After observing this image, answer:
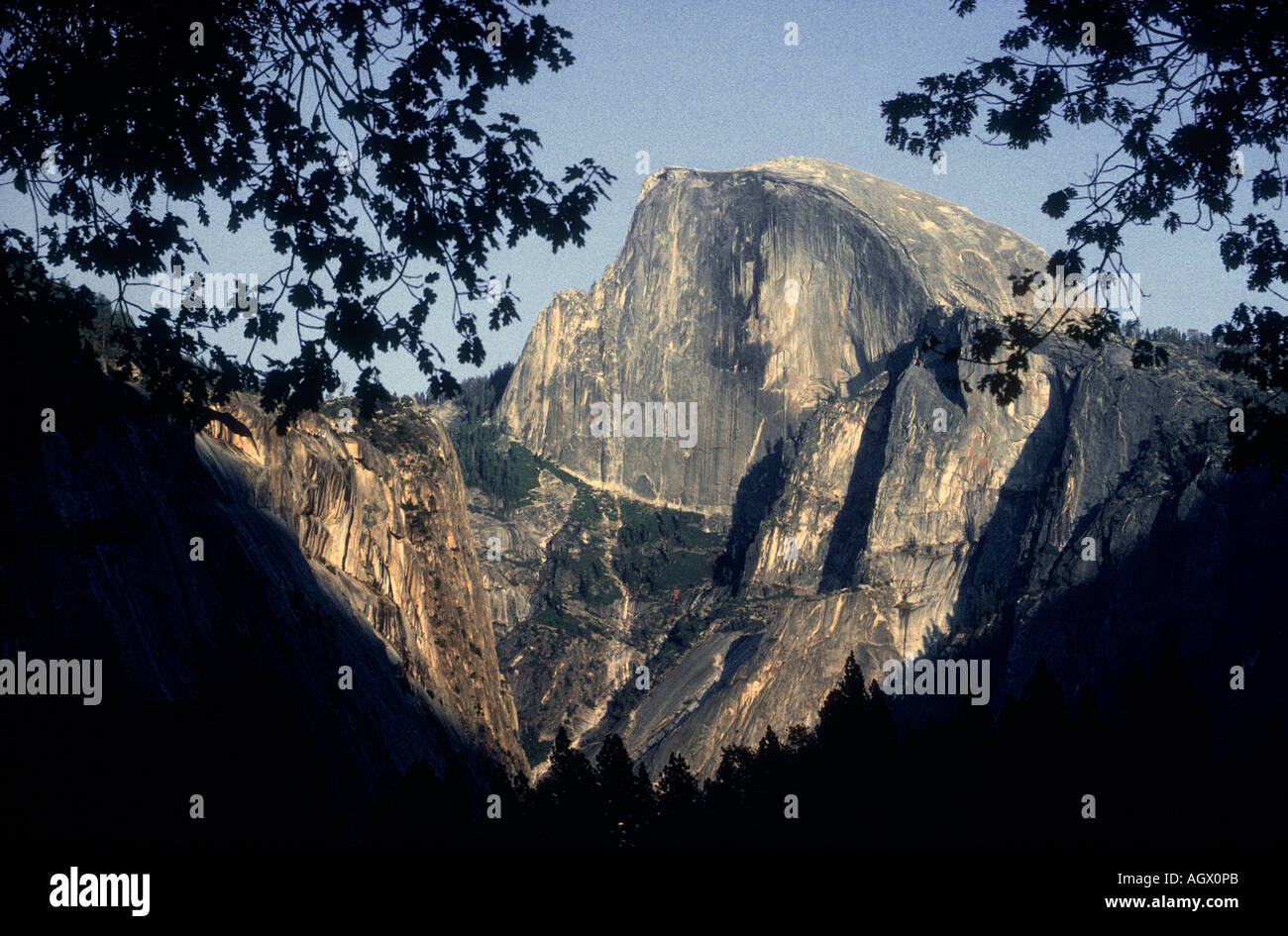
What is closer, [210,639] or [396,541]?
[210,639]

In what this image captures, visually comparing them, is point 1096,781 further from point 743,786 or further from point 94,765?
point 94,765

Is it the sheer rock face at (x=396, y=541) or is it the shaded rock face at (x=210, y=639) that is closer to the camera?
the shaded rock face at (x=210, y=639)

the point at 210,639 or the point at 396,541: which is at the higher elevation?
the point at 396,541

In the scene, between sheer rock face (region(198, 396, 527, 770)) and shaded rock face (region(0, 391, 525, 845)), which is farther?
sheer rock face (region(198, 396, 527, 770))
